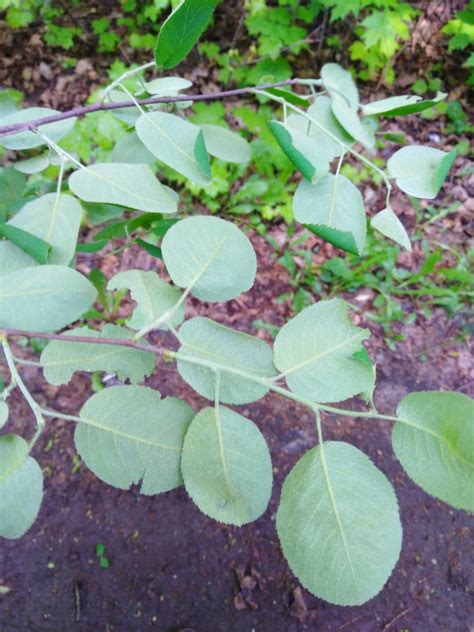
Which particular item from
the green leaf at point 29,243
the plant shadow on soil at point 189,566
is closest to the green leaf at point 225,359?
the green leaf at point 29,243

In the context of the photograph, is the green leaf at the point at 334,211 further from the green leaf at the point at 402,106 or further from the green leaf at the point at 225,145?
the green leaf at the point at 225,145

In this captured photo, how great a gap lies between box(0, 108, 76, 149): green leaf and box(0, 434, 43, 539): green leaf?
51cm

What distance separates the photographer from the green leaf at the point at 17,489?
0.61 meters

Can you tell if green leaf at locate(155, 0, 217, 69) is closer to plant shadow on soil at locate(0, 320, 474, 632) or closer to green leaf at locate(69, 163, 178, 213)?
green leaf at locate(69, 163, 178, 213)

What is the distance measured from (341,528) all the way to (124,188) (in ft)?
1.75

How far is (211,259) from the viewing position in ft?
2.22

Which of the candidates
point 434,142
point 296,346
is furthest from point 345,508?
point 434,142

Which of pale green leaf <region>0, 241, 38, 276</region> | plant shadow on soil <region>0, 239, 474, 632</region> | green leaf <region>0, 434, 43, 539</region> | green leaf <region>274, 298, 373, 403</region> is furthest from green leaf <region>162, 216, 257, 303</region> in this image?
plant shadow on soil <region>0, 239, 474, 632</region>

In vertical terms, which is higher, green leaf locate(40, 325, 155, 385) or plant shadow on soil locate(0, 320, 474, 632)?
green leaf locate(40, 325, 155, 385)

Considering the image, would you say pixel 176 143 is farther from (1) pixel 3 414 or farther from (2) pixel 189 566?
(2) pixel 189 566

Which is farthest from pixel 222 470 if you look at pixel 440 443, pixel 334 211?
pixel 334 211

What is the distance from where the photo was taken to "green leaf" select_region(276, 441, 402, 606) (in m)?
0.51

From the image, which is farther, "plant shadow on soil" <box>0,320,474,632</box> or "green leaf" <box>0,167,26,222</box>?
"plant shadow on soil" <box>0,320,474,632</box>

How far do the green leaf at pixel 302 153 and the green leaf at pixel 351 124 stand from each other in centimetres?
8
